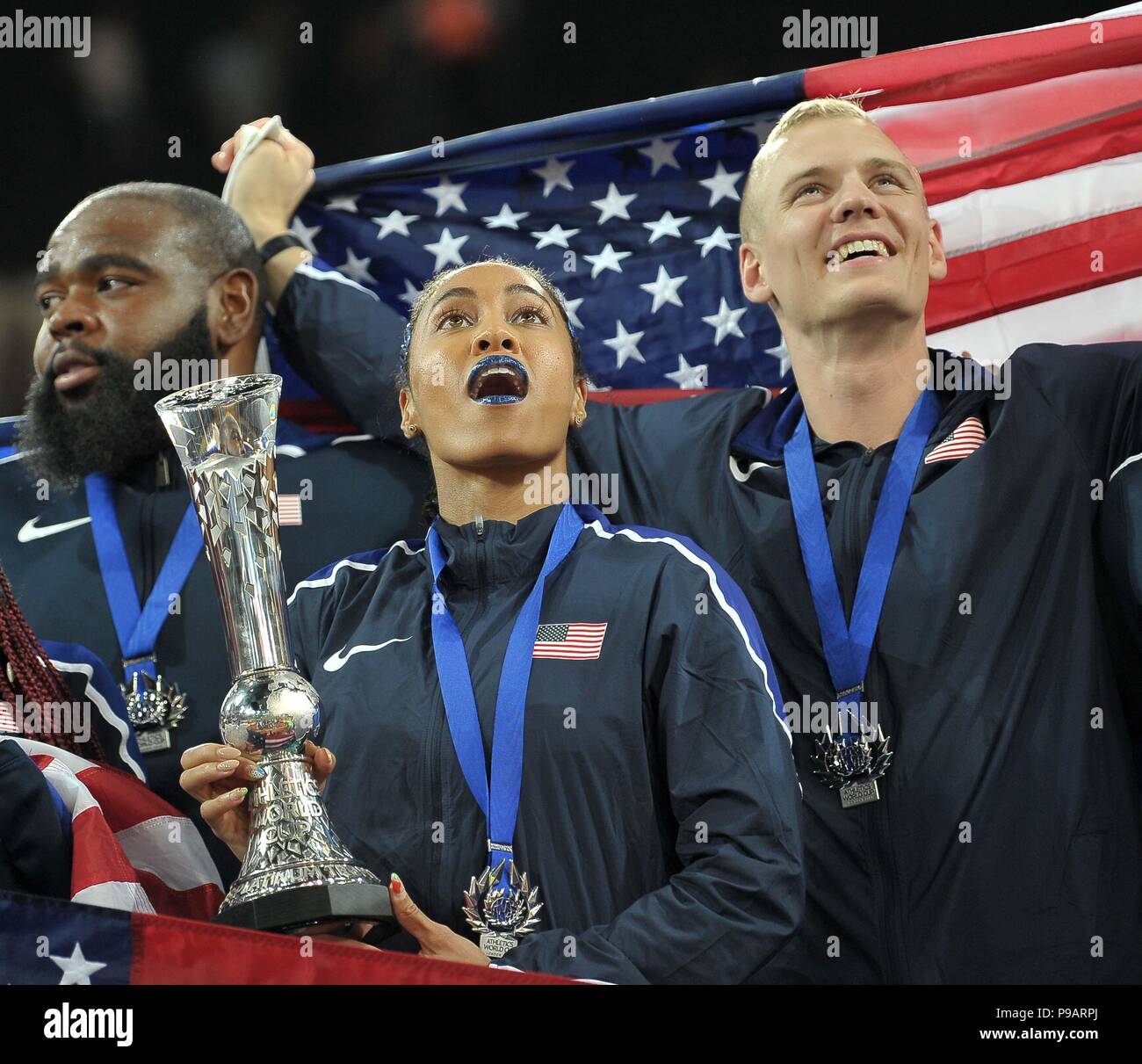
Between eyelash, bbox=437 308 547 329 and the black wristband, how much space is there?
933 mm

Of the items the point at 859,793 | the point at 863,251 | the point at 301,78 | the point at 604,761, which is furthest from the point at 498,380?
the point at 301,78

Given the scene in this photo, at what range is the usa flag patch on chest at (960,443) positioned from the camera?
10.2 feet

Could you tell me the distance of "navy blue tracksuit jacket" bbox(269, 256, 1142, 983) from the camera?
9.24ft

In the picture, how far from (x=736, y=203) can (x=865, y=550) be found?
1.20 metres

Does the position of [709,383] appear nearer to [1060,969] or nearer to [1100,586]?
[1100,586]

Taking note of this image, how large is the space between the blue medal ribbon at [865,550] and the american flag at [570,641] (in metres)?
0.52

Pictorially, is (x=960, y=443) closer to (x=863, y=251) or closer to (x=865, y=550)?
(x=865, y=550)

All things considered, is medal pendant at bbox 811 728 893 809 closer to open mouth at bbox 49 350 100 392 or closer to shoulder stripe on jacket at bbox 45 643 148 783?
shoulder stripe on jacket at bbox 45 643 148 783

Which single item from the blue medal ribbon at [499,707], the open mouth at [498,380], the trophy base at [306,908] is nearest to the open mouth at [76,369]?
the open mouth at [498,380]

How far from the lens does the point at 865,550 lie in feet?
9.95

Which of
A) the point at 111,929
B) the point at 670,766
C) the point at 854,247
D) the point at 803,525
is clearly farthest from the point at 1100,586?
the point at 111,929

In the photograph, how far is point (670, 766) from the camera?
248 centimetres

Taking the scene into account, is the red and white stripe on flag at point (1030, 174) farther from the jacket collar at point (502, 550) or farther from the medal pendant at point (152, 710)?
the medal pendant at point (152, 710)
